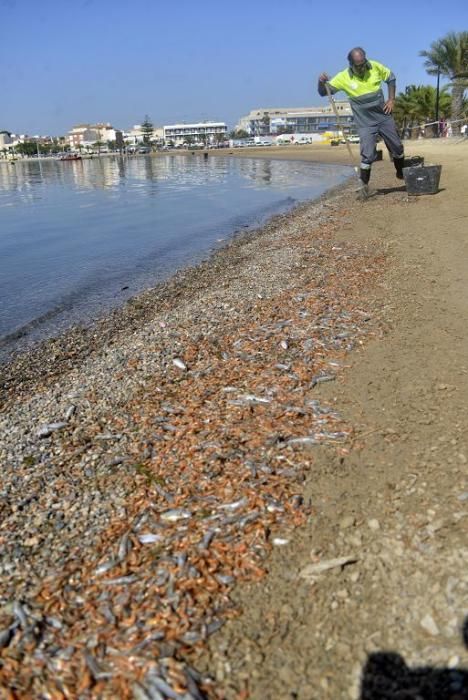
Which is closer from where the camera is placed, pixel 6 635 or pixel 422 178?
pixel 6 635

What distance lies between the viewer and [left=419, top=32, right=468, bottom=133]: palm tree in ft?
182

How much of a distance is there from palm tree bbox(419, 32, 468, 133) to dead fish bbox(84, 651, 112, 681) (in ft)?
200

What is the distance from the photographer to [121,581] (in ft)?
10.7

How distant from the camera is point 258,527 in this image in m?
3.52

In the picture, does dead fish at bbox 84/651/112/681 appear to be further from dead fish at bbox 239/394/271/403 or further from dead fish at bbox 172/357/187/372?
dead fish at bbox 172/357/187/372

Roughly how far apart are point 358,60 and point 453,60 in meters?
52.3

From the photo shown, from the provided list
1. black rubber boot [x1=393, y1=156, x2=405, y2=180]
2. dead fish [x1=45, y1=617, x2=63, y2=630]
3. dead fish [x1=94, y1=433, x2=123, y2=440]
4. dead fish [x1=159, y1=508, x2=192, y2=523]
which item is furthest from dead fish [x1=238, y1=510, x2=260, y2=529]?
black rubber boot [x1=393, y1=156, x2=405, y2=180]

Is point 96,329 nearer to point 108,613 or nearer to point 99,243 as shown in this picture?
point 108,613

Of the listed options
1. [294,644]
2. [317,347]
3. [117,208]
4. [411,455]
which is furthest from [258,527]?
[117,208]

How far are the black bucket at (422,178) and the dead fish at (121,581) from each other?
48.8 ft

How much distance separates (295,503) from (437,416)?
62.3 inches

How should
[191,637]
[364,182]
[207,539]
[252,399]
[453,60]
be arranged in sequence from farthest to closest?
1. [453,60]
2. [364,182]
3. [252,399]
4. [207,539]
5. [191,637]

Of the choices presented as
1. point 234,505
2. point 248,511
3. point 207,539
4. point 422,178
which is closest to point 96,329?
point 234,505

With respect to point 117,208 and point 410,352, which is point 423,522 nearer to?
point 410,352
